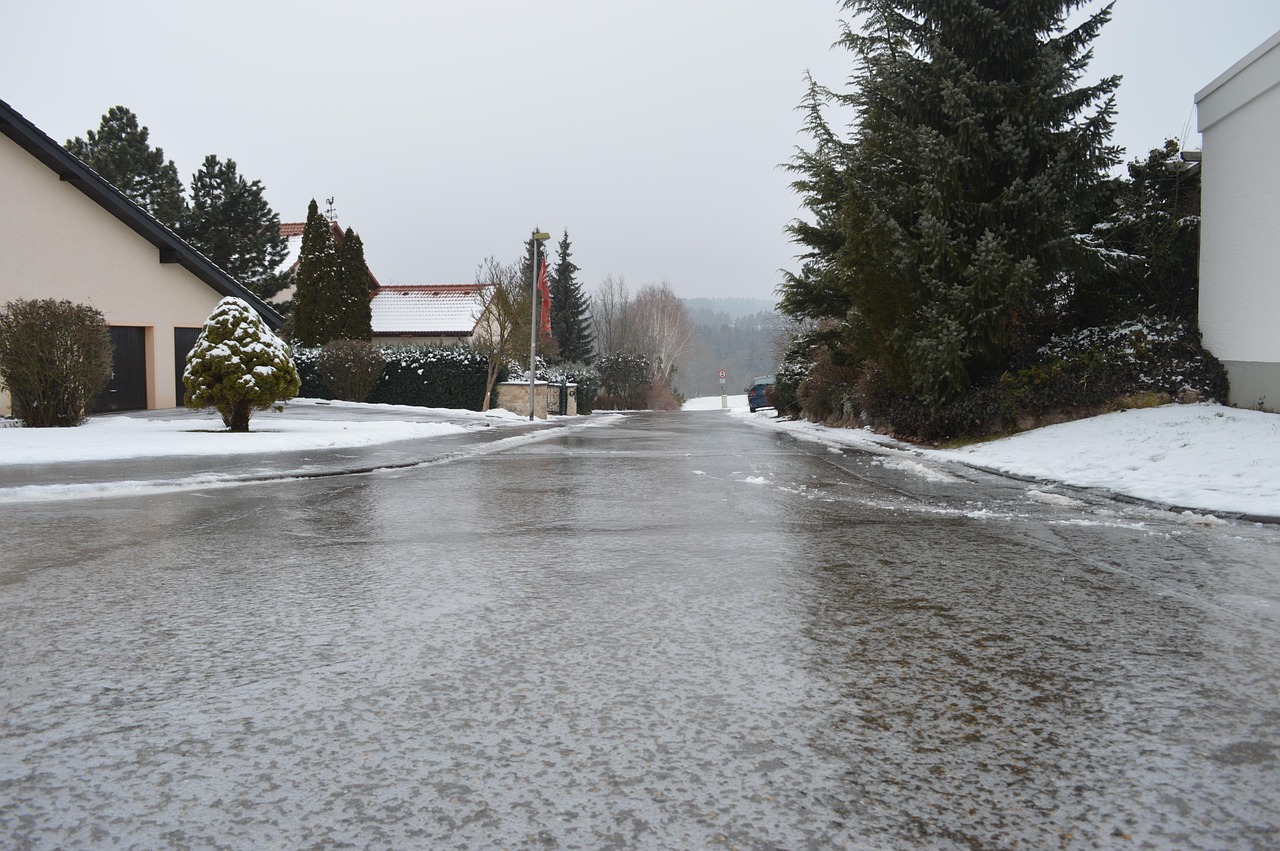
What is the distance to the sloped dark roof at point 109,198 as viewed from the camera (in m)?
22.9

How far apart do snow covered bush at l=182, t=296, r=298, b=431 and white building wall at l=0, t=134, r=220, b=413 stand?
672 cm

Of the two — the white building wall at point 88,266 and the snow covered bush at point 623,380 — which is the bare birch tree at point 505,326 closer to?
the white building wall at point 88,266

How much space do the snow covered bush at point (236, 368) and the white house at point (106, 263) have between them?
6604 mm

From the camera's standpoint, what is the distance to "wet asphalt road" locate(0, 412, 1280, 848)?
2.85 meters

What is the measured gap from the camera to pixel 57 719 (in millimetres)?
3600

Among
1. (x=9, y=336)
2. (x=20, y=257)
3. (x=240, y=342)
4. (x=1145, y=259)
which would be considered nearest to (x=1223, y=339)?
(x=1145, y=259)

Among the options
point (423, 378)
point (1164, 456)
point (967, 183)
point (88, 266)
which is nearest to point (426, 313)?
point (423, 378)

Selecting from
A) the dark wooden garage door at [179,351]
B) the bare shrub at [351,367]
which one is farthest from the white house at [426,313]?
the dark wooden garage door at [179,351]

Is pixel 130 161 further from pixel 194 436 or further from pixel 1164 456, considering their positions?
pixel 1164 456

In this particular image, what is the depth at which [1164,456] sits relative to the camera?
12.7 meters

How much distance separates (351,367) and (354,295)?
1037cm

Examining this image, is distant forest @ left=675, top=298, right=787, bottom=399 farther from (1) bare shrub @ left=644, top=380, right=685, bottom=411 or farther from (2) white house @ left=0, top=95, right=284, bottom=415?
(2) white house @ left=0, top=95, right=284, bottom=415

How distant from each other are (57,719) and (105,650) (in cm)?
100

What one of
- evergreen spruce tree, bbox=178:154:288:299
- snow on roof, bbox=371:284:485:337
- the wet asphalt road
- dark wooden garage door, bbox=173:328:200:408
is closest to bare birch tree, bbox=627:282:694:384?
snow on roof, bbox=371:284:485:337
